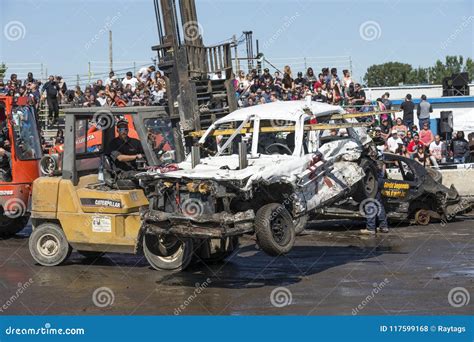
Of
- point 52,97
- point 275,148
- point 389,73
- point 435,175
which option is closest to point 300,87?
point 52,97

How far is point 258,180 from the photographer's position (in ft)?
36.8

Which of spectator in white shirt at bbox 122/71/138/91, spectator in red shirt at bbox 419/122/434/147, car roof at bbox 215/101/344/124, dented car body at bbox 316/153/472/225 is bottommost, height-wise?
dented car body at bbox 316/153/472/225

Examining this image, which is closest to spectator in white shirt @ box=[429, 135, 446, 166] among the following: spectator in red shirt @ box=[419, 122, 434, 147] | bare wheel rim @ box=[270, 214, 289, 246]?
spectator in red shirt @ box=[419, 122, 434, 147]

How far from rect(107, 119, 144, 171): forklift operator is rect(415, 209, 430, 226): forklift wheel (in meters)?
7.04

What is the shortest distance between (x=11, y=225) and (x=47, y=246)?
3.77 meters

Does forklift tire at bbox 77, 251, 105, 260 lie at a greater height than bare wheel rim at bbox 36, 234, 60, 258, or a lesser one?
lesser

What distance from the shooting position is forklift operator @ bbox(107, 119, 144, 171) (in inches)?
510

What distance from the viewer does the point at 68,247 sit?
1358 cm

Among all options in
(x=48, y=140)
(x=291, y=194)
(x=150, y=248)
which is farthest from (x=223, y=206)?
(x=48, y=140)

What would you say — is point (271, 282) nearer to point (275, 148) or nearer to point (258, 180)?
point (258, 180)

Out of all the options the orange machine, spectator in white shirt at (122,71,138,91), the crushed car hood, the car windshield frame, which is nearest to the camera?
the crushed car hood

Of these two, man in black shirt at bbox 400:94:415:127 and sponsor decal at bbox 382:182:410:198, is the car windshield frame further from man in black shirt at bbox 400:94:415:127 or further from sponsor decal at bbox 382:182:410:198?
man in black shirt at bbox 400:94:415:127

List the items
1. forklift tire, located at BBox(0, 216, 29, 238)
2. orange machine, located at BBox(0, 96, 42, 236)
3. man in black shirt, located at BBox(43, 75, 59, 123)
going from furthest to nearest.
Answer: man in black shirt, located at BBox(43, 75, 59, 123)
forklift tire, located at BBox(0, 216, 29, 238)
orange machine, located at BBox(0, 96, 42, 236)

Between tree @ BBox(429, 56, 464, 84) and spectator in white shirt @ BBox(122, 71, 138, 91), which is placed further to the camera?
tree @ BBox(429, 56, 464, 84)
